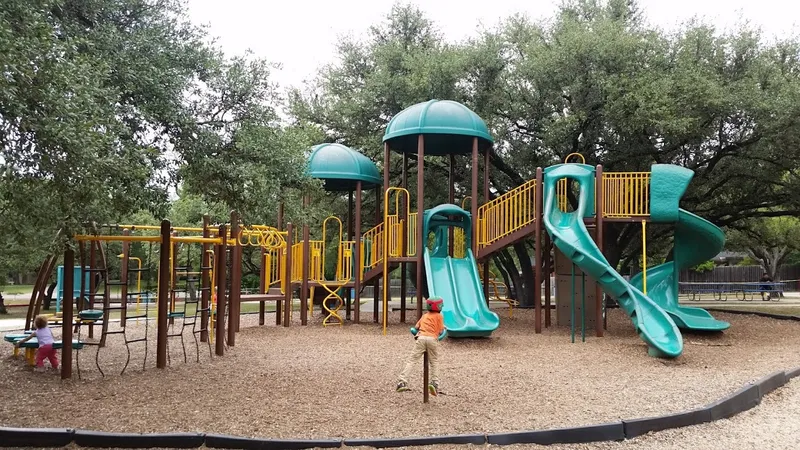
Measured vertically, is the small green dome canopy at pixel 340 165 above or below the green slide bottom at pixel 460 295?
above

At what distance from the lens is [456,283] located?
1527cm

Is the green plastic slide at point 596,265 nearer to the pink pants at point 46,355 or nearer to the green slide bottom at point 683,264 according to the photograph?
the green slide bottom at point 683,264

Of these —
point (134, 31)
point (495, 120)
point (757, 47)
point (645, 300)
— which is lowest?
point (645, 300)

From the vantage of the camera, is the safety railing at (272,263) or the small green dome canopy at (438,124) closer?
the small green dome canopy at (438,124)

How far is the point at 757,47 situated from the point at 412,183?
1198 centimetres

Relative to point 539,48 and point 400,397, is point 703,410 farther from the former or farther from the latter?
point 539,48

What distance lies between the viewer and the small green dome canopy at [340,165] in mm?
18828

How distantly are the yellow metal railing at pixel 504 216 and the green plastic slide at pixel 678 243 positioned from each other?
2.91m

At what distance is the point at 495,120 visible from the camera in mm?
22844

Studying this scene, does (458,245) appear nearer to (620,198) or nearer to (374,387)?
(620,198)

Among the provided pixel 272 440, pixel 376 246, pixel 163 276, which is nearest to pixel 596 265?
pixel 376 246

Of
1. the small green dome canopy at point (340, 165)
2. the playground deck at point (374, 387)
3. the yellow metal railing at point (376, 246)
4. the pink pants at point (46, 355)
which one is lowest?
the playground deck at point (374, 387)

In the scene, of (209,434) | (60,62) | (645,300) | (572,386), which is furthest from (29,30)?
(645,300)

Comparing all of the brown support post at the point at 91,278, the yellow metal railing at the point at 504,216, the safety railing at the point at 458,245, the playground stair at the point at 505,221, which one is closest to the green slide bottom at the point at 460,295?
the playground stair at the point at 505,221
